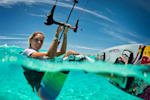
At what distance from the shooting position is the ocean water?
14.6 ft

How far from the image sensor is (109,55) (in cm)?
519

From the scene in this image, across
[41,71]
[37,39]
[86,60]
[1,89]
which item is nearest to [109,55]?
[86,60]

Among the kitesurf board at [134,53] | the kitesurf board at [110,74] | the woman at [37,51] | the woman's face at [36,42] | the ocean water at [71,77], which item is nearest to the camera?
the woman at [37,51]

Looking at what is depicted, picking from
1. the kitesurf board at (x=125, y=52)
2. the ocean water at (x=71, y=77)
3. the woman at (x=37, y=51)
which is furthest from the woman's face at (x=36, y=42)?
the kitesurf board at (x=125, y=52)

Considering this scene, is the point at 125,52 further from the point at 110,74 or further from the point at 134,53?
the point at 110,74

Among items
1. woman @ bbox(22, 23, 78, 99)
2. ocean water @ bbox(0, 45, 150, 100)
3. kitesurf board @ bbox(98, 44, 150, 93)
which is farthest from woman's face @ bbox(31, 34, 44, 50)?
kitesurf board @ bbox(98, 44, 150, 93)

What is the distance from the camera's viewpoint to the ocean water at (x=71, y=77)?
4441mm

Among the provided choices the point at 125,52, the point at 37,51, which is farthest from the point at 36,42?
the point at 125,52

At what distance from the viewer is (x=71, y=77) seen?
250 inches

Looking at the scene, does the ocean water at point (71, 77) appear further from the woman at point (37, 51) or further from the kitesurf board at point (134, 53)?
the woman at point (37, 51)

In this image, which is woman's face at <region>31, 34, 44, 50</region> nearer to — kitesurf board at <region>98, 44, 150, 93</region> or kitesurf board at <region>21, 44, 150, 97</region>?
kitesurf board at <region>21, 44, 150, 97</region>

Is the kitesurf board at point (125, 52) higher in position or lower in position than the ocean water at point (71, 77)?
higher

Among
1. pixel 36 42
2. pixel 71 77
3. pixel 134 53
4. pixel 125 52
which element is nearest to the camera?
pixel 36 42

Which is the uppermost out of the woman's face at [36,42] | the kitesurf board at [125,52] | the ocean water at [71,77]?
the woman's face at [36,42]
